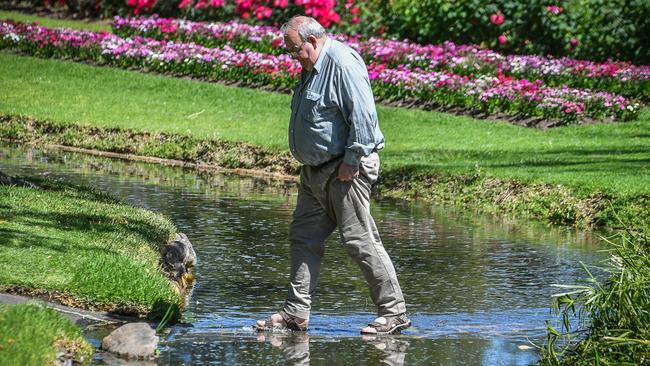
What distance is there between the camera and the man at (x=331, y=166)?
Answer: 680cm

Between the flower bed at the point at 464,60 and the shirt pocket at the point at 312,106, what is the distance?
43.0 ft

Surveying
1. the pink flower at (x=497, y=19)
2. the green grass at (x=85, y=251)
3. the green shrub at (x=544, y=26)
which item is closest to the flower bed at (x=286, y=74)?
the pink flower at (x=497, y=19)

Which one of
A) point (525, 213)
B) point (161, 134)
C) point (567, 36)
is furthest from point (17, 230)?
point (567, 36)

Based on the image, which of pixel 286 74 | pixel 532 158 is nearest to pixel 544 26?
pixel 286 74

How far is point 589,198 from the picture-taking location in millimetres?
12242

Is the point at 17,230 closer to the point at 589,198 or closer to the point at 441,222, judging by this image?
the point at 441,222

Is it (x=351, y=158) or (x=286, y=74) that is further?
(x=286, y=74)

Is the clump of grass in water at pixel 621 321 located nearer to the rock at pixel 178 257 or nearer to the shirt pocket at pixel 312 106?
the shirt pocket at pixel 312 106

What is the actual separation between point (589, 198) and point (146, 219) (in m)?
4.71

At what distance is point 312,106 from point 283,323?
4.01 ft

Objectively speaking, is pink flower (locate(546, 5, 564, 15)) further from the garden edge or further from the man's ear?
the man's ear

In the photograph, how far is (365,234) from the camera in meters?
7.04

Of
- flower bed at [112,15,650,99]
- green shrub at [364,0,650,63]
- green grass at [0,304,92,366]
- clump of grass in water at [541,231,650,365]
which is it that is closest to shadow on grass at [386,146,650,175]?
flower bed at [112,15,650,99]

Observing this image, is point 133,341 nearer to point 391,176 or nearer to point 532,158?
point 391,176
